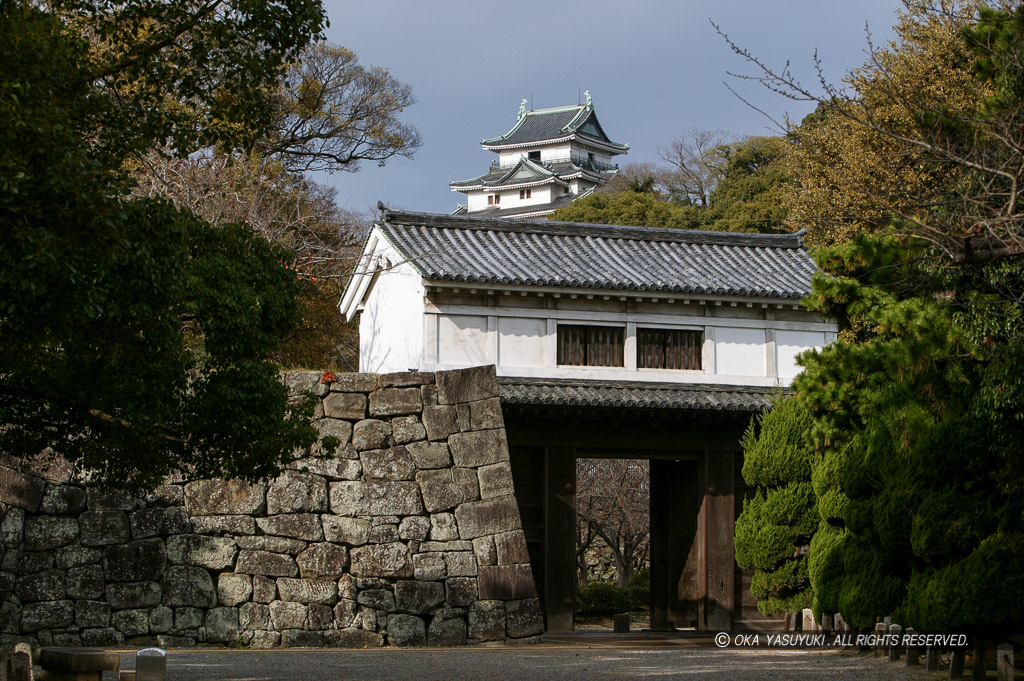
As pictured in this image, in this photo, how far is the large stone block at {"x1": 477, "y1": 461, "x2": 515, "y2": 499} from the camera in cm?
1385

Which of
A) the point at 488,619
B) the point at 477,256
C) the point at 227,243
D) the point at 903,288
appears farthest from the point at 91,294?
the point at 477,256

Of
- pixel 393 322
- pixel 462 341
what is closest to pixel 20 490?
pixel 462 341

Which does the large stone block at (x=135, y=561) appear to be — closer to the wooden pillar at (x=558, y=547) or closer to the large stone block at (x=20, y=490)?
the large stone block at (x=20, y=490)

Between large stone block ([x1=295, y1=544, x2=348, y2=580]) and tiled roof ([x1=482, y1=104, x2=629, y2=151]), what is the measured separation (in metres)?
51.6

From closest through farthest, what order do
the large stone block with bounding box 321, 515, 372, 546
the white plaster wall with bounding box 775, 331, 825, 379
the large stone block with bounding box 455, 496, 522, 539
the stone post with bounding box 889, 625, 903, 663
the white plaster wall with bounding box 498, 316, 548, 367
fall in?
the stone post with bounding box 889, 625, 903, 663, the large stone block with bounding box 321, 515, 372, 546, the large stone block with bounding box 455, 496, 522, 539, the white plaster wall with bounding box 498, 316, 548, 367, the white plaster wall with bounding box 775, 331, 825, 379

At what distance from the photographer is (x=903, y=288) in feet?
32.3

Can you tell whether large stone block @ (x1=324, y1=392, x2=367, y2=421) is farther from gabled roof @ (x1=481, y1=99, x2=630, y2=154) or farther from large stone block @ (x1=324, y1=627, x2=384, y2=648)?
gabled roof @ (x1=481, y1=99, x2=630, y2=154)

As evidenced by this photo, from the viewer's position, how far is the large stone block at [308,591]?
513 inches

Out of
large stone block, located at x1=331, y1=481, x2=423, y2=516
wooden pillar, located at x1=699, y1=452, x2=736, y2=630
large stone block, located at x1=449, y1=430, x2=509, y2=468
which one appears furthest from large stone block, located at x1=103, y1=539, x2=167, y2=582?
wooden pillar, located at x1=699, y1=452, x2=736, y2=630

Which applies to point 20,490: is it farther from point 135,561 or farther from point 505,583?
point 505,583

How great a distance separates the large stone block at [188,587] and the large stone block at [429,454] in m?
3.06

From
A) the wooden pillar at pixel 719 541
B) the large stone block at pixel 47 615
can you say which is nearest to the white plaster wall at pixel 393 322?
the wooden pillar at pixel 719 541

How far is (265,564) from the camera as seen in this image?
13023 mm

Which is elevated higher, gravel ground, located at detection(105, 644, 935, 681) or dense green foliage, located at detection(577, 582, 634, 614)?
gravel ground, located at detection(105, 644, 935, 681)
